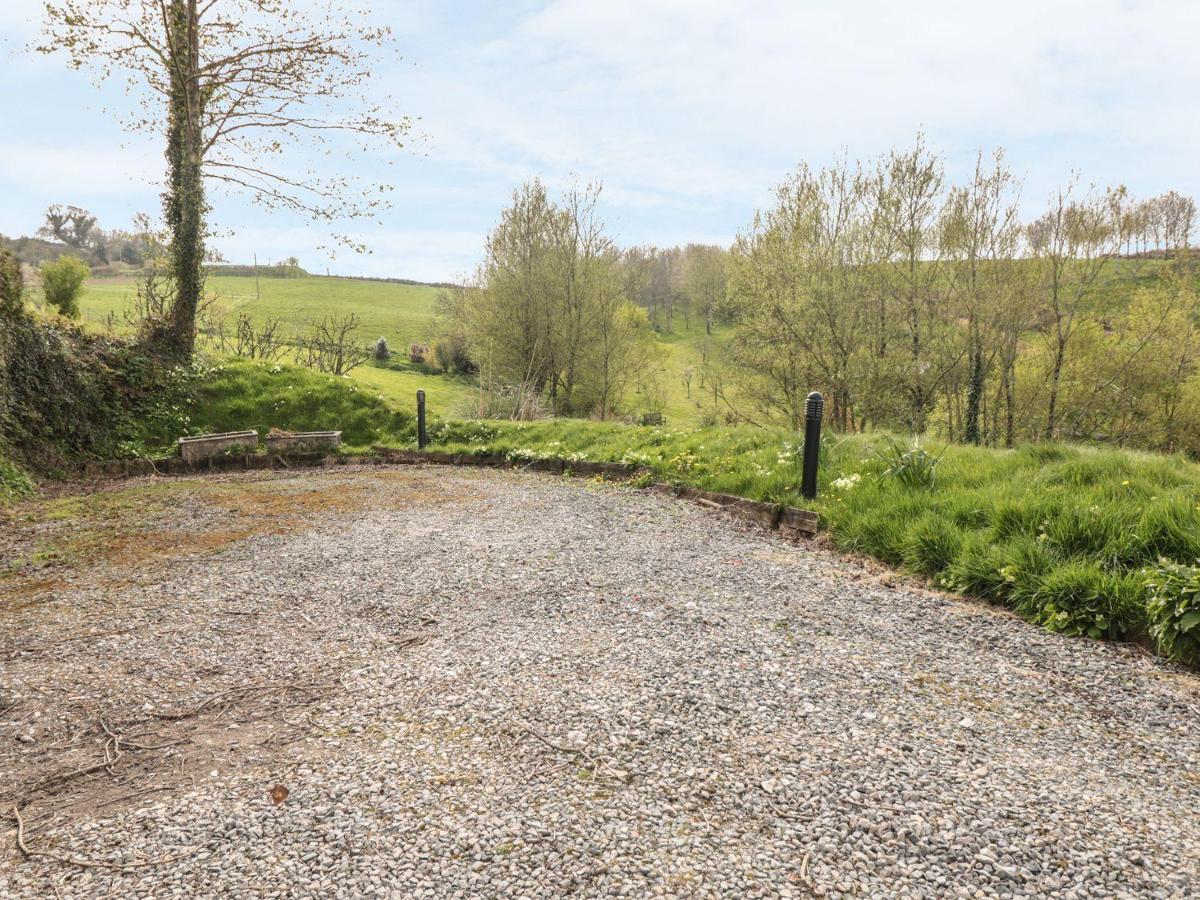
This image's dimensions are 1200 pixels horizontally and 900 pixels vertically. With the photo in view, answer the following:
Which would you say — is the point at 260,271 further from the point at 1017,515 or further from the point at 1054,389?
the point at 1017,515

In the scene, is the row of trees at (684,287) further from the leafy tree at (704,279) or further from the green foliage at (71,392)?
the green foliage at (71,392)

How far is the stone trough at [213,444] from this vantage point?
10.3m

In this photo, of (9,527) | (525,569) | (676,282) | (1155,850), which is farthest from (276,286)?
(1155,850)

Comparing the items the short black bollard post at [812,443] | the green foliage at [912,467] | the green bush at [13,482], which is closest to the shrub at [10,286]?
the green bush at [13,482]

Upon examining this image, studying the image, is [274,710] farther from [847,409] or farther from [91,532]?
[847,409]

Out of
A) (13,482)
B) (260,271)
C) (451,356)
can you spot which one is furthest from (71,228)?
(13,482)

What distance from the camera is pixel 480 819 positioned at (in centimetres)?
222

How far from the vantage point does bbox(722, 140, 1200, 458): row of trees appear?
13.9m

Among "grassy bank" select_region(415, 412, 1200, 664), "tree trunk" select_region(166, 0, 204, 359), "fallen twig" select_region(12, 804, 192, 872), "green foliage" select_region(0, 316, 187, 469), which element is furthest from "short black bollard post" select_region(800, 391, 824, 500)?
"tree trunk" select_region(166, 0, 204, 359)

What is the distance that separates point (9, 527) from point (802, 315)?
14.1 m

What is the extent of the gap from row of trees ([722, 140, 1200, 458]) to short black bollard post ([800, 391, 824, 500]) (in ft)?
28.5

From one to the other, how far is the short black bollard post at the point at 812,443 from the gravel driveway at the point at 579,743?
200 cm

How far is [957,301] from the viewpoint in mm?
14391

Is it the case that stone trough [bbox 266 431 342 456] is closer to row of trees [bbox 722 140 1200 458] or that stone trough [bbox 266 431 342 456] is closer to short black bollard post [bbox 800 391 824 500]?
short black bollard post [bbox 800 391 824 500]
